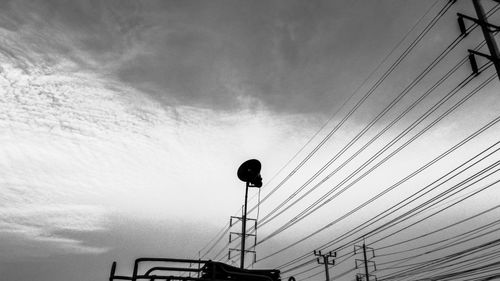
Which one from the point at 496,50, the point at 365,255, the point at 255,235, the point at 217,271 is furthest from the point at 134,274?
the point at 365,255

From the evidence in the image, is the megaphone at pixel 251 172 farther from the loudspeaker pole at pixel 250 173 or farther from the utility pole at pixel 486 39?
the utility pole at pixel 486 39

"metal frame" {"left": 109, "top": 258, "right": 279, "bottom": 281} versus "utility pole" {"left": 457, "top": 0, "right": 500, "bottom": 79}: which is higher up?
"utility pole" {"left": 457, "top": 0, "right": 500, "bottom": 79}

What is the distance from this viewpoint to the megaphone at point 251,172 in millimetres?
21297

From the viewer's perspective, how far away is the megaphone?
21.3 m

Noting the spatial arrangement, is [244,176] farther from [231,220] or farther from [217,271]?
[217,271]

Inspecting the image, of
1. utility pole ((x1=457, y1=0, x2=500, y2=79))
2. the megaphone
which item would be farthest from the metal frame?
the megaphone

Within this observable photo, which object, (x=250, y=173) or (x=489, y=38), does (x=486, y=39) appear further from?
(x=250, y=173)

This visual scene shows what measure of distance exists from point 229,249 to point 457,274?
59.1 ft

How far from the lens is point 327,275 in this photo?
36531mm

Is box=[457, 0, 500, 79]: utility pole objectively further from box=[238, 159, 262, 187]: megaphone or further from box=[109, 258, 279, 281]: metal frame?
box=[238, 159, 262, 187]: megaphone

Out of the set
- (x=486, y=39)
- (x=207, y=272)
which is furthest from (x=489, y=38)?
(x=207, y=272)

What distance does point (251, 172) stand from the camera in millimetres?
21484

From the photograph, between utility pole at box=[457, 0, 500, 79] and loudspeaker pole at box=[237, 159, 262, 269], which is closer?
utility pole at box=[457, 0, 500, 79]

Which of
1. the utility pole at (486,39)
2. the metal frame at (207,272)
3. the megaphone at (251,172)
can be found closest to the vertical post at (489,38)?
the utility pole at (486,39)
